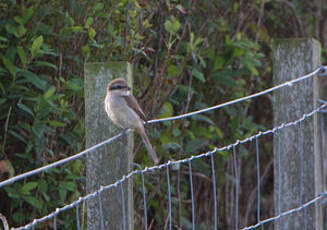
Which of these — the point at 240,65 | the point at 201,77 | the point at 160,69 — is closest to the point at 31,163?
the point at 160,69

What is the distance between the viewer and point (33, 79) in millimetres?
4027

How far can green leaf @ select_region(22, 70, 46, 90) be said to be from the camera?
4.02m

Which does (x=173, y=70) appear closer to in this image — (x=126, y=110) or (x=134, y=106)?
(x=134, y=106)

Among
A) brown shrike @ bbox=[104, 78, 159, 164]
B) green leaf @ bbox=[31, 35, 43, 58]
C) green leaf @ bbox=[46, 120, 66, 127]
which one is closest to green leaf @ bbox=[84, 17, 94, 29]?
green leaf @ bbox=[31, 35, 43, 58]

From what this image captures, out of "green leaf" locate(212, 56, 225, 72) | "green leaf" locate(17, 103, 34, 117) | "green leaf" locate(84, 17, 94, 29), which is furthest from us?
"green leaf" locate(212, 56, 225, 72)

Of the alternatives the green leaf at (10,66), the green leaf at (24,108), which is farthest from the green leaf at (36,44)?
the green leaf at (24,108)

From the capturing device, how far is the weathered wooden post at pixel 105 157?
249 cm

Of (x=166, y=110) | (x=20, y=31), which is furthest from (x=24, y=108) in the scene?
(x=166, y=110)

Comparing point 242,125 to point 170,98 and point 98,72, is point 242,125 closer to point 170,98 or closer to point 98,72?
point 170,98

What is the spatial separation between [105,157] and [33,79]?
169 centimetres

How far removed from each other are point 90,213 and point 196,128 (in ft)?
8.97

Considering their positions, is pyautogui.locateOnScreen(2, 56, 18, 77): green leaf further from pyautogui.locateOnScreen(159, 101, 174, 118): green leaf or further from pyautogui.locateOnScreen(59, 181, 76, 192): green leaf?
pyautogui.locateOnScreen(159, 101, 174, 118): green leaf

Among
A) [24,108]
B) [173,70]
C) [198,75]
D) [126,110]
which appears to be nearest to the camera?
[126,110]

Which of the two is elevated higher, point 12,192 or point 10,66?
point 10,66
